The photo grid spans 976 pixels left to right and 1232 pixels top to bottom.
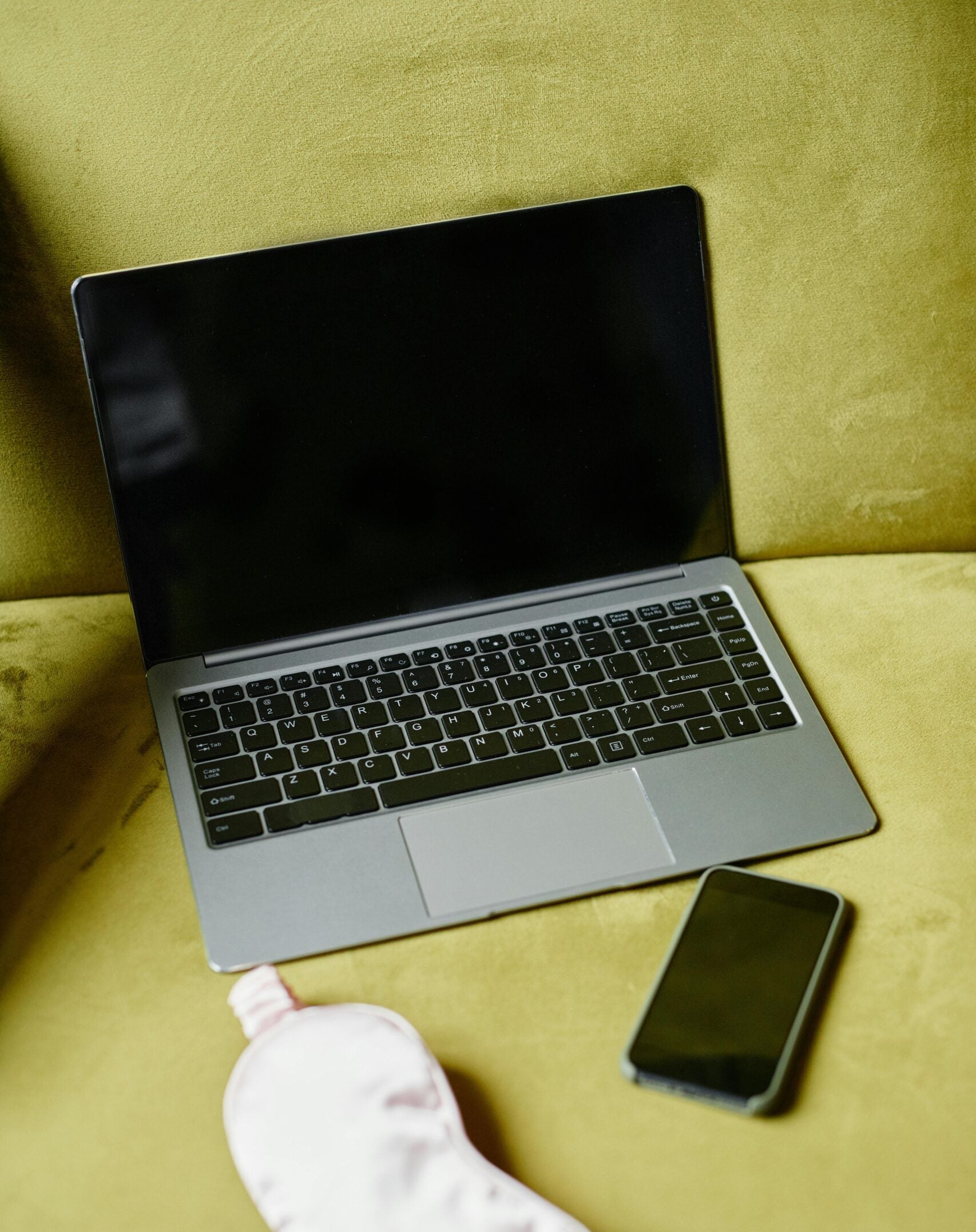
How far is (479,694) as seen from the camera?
65cm

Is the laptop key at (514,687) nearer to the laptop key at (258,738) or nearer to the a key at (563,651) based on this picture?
the a key at (563,651)

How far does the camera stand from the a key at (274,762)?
614 millimetres

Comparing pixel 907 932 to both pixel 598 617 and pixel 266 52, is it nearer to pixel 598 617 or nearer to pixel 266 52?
pixel 598 617

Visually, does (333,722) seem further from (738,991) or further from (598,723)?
(738,991)

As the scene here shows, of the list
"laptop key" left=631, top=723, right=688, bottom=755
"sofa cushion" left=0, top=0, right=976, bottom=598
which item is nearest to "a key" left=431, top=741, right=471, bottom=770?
"laptop key" left=631, top=723, right=688, bottom=755

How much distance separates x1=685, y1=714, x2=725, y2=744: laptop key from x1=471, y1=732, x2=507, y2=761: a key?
0.11 meters

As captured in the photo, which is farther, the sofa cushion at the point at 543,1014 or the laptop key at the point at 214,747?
the laptop key at the point at 214,747

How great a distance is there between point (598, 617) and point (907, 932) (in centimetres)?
27

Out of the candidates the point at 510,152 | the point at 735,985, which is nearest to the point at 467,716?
the point at 735,985

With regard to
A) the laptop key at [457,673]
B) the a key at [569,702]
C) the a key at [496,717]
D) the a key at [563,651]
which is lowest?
the a key at [569,702]

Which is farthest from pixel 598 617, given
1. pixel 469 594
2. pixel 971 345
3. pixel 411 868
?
pixel 971 345

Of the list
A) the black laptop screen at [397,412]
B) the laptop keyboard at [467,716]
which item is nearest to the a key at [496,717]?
the laptop keyboard at [467,716]

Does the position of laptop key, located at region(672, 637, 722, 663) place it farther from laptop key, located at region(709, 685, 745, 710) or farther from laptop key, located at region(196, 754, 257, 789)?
laptop key, located at region(196, 754, 257, 789)

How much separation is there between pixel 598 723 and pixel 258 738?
0.68ft
